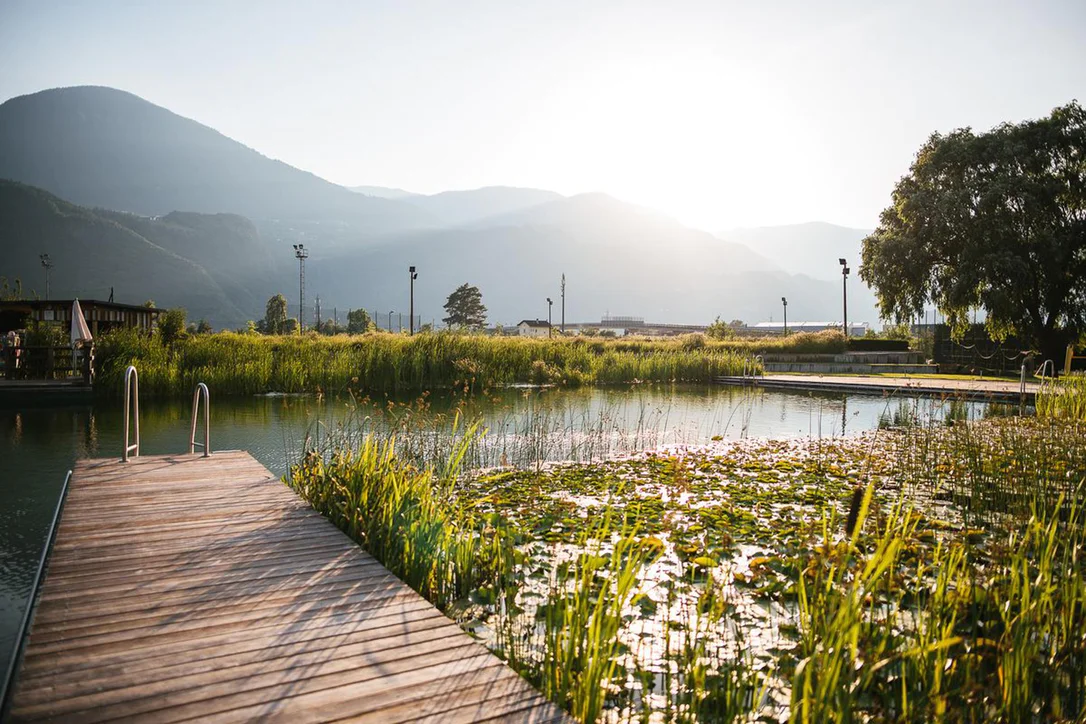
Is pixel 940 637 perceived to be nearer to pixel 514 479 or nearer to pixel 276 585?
pixel 276 585

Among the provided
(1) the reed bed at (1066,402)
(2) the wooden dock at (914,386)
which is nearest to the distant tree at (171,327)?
(2) the wooden dock at (914,386)

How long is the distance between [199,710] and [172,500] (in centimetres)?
322

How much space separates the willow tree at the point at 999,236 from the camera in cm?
2202

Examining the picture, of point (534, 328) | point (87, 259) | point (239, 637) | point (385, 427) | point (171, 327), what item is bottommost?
point (385, 427)

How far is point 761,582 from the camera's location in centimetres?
411

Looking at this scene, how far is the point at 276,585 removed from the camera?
3260 mm

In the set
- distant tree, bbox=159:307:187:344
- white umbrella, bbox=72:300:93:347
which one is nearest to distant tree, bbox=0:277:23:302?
distant tree, bbox=159:307:187:344

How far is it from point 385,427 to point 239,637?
814 centimetres

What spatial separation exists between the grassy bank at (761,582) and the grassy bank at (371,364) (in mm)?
10824

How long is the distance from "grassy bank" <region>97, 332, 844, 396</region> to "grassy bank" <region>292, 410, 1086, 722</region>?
35.5ft

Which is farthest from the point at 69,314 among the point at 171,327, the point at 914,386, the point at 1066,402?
the point at 1066,402

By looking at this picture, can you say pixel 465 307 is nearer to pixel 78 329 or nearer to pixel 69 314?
pixel 69 314

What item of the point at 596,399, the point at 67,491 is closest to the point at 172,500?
the point at 67,491

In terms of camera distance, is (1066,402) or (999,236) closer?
Result: (1066,402)
